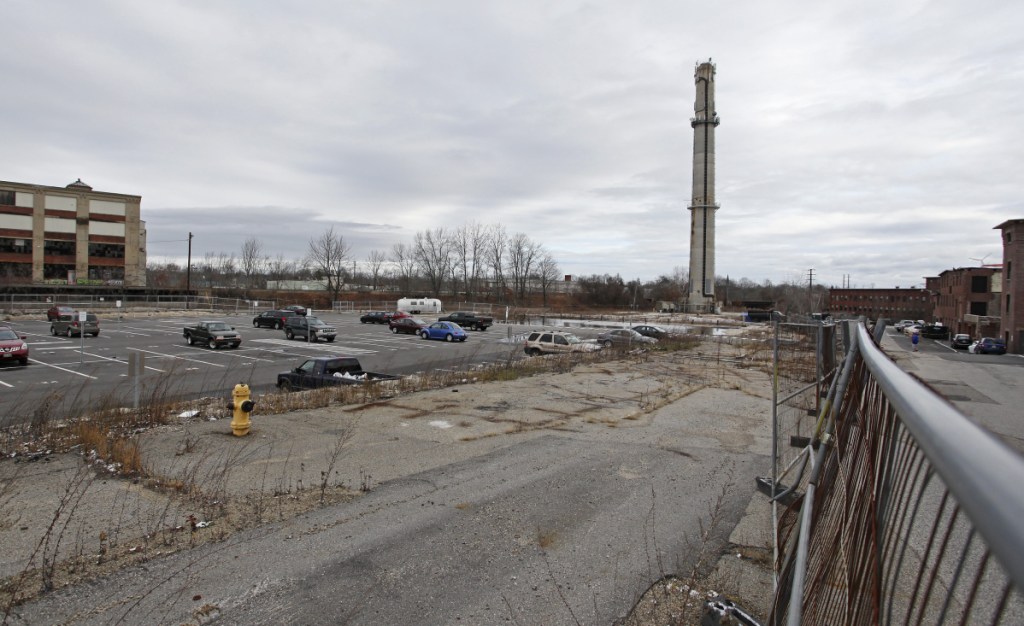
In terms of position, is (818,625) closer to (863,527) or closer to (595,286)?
(863,527)

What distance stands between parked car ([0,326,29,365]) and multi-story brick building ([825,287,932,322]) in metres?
120

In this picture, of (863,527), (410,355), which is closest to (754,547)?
(863,527)

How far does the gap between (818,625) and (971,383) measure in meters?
29.8

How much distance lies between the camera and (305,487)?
730 centimetres

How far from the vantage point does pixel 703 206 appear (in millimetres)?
94562

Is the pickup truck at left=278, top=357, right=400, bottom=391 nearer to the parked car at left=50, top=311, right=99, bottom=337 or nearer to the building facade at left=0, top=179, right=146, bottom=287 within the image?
the parked car at left=50, top=311, right=99, bottom=337

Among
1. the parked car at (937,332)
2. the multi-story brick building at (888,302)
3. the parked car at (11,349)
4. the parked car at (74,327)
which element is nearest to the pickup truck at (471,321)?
the parked car at (74,327)

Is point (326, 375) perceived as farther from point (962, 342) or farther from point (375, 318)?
point (962, 342)

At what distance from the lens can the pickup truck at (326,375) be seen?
54.1 feet

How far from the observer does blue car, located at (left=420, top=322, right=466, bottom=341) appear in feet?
128

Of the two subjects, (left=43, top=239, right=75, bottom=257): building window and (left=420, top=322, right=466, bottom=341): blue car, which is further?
(left=43, top=239, right=75, bottom=257): building window

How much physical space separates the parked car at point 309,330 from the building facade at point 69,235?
56135mm

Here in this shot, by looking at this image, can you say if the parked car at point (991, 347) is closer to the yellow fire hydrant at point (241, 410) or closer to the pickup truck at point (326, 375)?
the pickup truck at point (326, 375)

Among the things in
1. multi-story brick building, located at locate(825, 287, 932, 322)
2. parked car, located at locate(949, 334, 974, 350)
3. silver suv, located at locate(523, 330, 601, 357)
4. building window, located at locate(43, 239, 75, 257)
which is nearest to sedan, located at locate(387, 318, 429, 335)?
silver suv, located at locate(523, 330, 601, 357)
